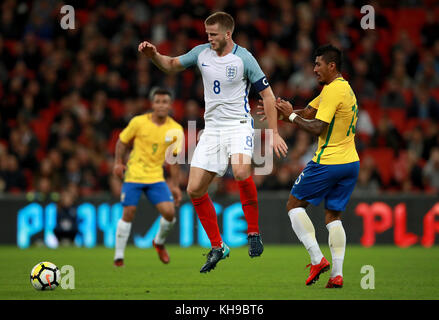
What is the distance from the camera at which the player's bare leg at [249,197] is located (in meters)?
8.20

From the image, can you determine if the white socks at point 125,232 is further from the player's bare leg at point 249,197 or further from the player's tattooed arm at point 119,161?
the player's bare leg at point 249,197

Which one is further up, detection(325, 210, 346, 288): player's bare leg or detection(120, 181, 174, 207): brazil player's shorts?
detection(120, 181, 174, 207): brazil player's shorts

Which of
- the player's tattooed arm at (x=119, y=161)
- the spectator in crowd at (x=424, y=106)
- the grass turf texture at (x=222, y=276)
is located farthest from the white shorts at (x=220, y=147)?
the spectator in crowd at (x=424, y=106)

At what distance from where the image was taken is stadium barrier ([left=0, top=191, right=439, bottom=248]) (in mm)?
16047

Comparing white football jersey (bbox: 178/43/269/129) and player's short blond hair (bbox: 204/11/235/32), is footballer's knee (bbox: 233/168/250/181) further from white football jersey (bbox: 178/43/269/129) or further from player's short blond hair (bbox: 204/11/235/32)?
player's short blond hair (bbox: 204/11/235/32)

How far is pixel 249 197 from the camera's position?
8.46 m

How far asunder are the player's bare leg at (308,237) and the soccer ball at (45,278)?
96.7 inches

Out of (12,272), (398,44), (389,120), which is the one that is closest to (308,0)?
(398,44)

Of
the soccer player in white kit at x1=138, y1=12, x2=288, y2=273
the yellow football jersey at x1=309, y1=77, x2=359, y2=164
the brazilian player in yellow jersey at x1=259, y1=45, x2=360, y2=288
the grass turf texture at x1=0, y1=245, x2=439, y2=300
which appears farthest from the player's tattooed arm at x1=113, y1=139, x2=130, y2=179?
the yellow football jersey at x1=309, y1=77, x2=359, y2=164

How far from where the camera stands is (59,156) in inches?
700

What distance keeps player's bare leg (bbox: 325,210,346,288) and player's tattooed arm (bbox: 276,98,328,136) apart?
35.7 inches

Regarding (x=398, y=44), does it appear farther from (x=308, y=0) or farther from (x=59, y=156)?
(x=59, y=156)

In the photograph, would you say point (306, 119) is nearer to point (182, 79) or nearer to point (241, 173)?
point (241, 173)

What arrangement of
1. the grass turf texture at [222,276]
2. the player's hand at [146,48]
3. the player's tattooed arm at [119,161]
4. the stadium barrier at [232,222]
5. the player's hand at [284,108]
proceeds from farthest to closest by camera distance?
the stadium barrier at [232,222], the player's tattooed arm at [119,161], the player's hand at [284,108], the player's hand at [146,48], the grass turf texture at [222,276]
